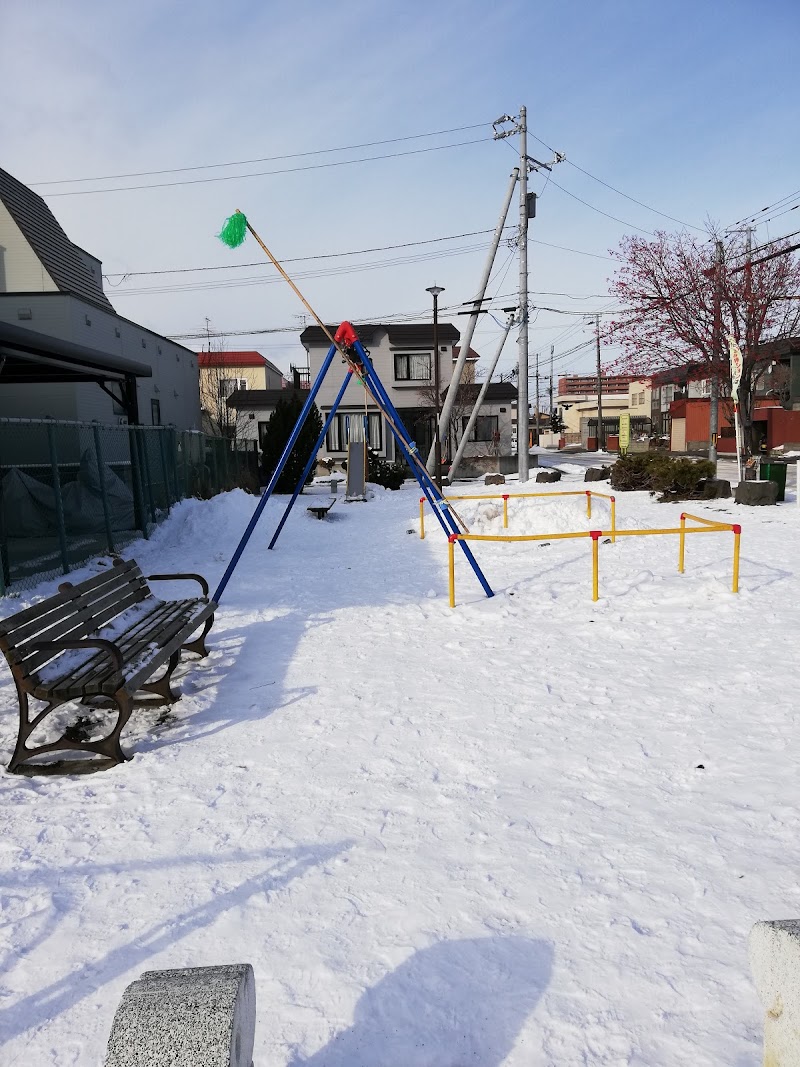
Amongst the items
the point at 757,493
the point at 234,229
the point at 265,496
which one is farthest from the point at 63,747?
the point at 757,493

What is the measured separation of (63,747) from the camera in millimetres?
4340

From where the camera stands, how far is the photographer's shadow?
7.67 feet

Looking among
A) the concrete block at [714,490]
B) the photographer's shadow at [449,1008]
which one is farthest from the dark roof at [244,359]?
the photographer's shadow at [449,1008]

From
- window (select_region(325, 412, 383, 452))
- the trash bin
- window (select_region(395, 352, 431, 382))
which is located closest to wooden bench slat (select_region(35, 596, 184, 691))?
the trash bin

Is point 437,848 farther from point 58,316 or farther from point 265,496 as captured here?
point 58,316

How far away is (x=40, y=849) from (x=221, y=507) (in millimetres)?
11549

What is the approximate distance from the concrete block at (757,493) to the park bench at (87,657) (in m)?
14.3

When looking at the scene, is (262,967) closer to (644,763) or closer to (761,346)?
(644,763)

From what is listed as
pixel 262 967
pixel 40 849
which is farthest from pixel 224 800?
pixel 262 967

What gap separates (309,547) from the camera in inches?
507

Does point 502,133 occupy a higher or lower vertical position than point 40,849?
higher

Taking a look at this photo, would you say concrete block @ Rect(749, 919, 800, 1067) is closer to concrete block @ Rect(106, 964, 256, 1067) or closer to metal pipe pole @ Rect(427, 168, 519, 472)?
concrete block @ Rect(106, 964, 256, 1067)

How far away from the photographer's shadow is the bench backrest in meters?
2.88

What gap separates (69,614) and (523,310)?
22264 millimetres
